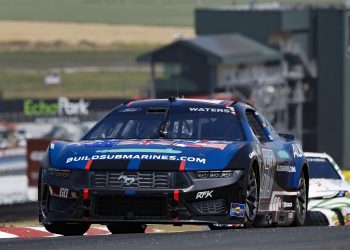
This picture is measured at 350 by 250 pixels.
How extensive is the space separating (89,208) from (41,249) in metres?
1.66

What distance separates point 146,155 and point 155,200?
0.38 metres

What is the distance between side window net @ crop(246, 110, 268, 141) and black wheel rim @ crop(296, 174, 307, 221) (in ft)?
2.39

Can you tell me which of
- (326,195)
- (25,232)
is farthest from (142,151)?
(326,195)

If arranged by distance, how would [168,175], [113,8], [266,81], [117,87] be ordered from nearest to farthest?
[168,175], [266,81], [117,87], [113,8]

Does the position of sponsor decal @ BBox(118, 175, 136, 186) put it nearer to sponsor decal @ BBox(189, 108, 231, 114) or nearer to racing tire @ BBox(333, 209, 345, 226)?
sponsor decal @ BBox(189, 108, 231, 114)

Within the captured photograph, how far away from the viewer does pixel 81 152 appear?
10320mm

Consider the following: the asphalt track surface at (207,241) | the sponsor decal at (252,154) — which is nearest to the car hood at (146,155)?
the sponsor decal at (252,154)

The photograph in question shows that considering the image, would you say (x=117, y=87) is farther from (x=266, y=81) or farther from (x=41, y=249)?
(x=41, y=249)

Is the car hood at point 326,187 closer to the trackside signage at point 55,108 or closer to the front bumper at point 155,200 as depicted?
the front bumper at point 155,200

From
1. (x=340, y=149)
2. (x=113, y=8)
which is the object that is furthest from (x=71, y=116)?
(x=113, y=8)

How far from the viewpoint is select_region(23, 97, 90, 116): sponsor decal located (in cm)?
8225

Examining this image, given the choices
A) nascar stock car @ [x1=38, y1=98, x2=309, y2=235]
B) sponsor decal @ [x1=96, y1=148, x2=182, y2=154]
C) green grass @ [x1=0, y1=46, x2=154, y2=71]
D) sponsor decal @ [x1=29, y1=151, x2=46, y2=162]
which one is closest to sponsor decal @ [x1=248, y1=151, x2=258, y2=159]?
nascar stock car @ [x1=38, y1=98, x2=309, y2=235]

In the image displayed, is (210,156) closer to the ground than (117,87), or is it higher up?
higher up

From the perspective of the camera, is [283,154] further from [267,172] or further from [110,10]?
[110,10]
